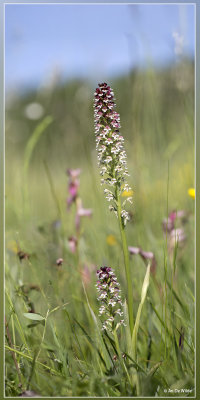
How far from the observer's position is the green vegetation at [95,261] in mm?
1364

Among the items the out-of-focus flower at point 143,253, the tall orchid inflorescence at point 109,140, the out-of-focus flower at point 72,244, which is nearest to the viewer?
the tall orchid inflorescence at point 109,140

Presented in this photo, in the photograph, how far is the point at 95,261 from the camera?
2201mm

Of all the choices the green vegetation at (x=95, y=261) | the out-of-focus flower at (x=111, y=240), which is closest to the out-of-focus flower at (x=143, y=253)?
the green vegetation at (x=95, y=261)

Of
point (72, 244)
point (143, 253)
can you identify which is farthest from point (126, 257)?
point (72, 244)

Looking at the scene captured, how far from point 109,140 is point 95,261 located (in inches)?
41.4

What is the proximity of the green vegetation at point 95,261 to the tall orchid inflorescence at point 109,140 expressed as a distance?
0.66ft

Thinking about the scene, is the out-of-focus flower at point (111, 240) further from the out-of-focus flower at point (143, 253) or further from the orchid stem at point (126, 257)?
the orchid stem at point (126, 257)

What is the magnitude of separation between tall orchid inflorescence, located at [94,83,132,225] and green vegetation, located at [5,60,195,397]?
0.20m

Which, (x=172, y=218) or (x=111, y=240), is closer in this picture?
(x=172, y=218)

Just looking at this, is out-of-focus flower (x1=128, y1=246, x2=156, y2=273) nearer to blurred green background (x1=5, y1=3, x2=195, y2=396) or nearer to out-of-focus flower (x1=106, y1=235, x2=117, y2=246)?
blurred green background (x1=5, y1=3, x2=195, y2=396)

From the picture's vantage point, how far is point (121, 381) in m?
1.32

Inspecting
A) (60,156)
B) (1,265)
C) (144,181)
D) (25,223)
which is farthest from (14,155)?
(1,265)

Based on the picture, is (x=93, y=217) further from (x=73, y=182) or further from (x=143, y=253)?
(x=143, y=253)

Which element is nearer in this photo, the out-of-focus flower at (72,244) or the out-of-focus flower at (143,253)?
the out-of-focus flower at (143,253)
